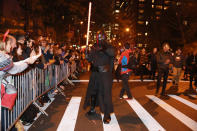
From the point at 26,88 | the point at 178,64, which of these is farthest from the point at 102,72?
the point at 178,64

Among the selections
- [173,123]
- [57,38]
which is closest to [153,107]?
[173,123]

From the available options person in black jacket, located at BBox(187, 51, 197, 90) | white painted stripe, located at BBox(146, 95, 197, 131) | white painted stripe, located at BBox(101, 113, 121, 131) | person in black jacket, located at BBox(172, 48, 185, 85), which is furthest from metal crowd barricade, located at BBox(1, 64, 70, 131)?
person in black jacket, located at BBox(172, 48, 185, 85)

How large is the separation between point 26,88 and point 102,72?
1.86 m

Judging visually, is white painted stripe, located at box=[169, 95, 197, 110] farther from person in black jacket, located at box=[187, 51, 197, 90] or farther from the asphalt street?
person in black jacket, located at box=[187, 51, 197, 90]

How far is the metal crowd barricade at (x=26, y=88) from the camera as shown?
12.9 feet

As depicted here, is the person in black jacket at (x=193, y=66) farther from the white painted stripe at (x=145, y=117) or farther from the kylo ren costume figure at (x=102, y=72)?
the kylo ren costume figure at (x=102, y=72)

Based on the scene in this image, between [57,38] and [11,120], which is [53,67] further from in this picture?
[57,38]

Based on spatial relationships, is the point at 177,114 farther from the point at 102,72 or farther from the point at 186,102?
the point at 102,72

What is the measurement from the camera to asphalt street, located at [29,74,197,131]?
4832mm

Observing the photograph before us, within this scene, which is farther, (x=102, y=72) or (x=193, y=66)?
(x=193, y=66)

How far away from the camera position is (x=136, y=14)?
412 feet

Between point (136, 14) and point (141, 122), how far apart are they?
414 feet

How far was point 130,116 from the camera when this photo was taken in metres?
5.69

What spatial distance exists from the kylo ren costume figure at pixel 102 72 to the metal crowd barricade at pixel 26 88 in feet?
4.96
